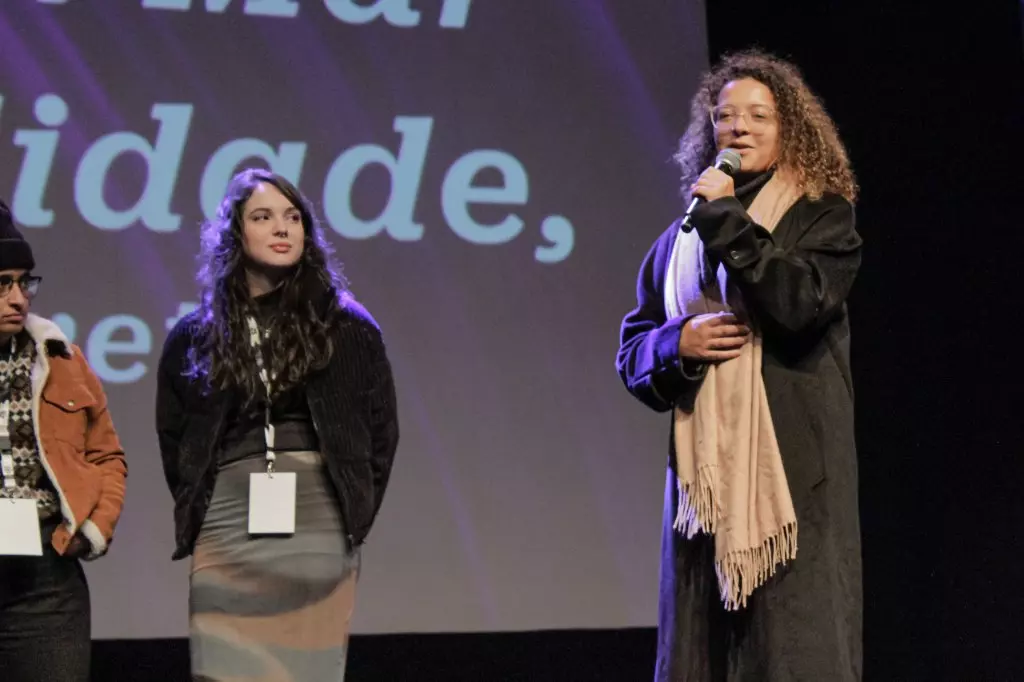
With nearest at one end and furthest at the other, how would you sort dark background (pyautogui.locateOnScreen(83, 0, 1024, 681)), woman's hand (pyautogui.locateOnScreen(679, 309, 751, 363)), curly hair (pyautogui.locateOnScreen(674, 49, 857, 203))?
1. woman's hand (pyautogui.locateOnScreen(679, 309, 751, 363))
2. curly hair (pyautogui.locateOnScreen(674, 49, 857, 203))
3. dark background (pyautogui.locateOnScreen(83, 0, 1024, 681))

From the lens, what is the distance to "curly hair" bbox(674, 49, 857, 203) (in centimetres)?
247

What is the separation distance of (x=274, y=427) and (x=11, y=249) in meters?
0.71

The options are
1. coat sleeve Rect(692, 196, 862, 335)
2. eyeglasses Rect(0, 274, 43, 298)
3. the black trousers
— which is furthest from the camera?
eyeglasses Rect(0, 274, 43, 298)

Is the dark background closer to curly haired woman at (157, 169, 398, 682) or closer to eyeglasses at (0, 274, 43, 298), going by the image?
curly haired woman at (157, 169, 398, 682)

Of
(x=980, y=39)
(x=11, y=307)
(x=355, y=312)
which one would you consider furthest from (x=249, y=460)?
(x=980, y=39)

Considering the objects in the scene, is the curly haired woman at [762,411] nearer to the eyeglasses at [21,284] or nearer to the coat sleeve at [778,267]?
the coat sleeve at [778,267]

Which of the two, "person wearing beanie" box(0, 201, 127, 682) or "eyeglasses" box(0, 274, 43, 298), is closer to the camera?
"person wearing beanie" box(0, 201, 127, 682)

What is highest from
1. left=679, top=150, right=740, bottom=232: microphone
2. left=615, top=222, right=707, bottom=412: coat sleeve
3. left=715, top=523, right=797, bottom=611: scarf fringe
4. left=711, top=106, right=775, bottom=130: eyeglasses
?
left=711, top=106, right=775, bottom=130: eyeglasses

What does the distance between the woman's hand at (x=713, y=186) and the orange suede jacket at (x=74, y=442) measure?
1436mm

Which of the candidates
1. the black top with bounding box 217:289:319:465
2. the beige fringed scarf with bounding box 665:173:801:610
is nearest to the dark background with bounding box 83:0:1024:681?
the beige fringed scarf with bounding box 665:173:801:610

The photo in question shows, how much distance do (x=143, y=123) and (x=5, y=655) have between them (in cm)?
185

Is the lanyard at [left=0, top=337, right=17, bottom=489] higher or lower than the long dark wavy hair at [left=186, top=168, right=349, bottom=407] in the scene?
lower

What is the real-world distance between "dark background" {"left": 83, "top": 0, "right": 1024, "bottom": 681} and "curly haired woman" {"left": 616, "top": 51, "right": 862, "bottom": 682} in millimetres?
1983

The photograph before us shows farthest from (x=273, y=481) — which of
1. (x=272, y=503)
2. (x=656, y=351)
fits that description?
(x=656, y=351)
